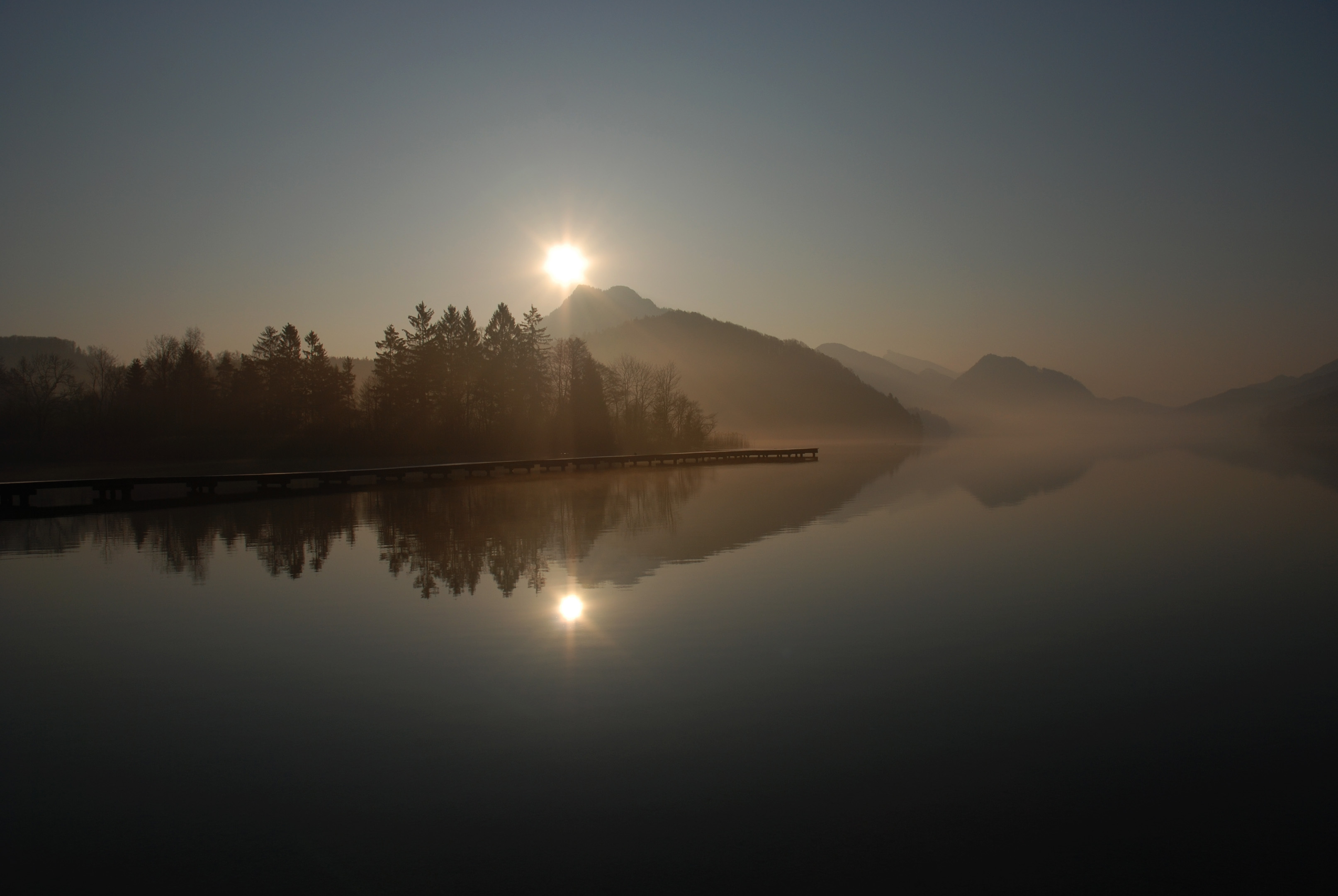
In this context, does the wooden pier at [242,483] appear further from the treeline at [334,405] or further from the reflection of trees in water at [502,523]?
the treeline at [334,405]

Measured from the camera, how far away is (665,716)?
332 inches

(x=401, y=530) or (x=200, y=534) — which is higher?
(x=200, y=534)

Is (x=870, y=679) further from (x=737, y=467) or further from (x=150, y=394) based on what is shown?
(x=150, y=394)

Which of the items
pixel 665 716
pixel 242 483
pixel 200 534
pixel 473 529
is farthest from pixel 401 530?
pixel 242 483

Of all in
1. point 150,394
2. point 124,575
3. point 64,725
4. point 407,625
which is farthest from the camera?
point 150,394

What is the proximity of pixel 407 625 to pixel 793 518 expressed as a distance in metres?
16.5

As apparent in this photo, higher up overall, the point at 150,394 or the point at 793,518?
the point at 150,394

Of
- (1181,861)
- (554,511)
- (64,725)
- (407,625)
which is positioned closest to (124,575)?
(407,625)

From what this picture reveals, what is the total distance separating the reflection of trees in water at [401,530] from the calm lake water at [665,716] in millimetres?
324

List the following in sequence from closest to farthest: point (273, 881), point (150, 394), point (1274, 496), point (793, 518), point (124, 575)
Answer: point (273, 881) → point (124, 575) → point (793, 518) → point (1274, 496) → point (150, 394)

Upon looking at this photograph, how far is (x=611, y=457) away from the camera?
203 feet

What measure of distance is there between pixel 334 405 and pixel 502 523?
53059 millimetres

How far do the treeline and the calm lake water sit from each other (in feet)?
164

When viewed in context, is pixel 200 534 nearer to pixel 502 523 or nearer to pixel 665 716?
pixel 502 523
